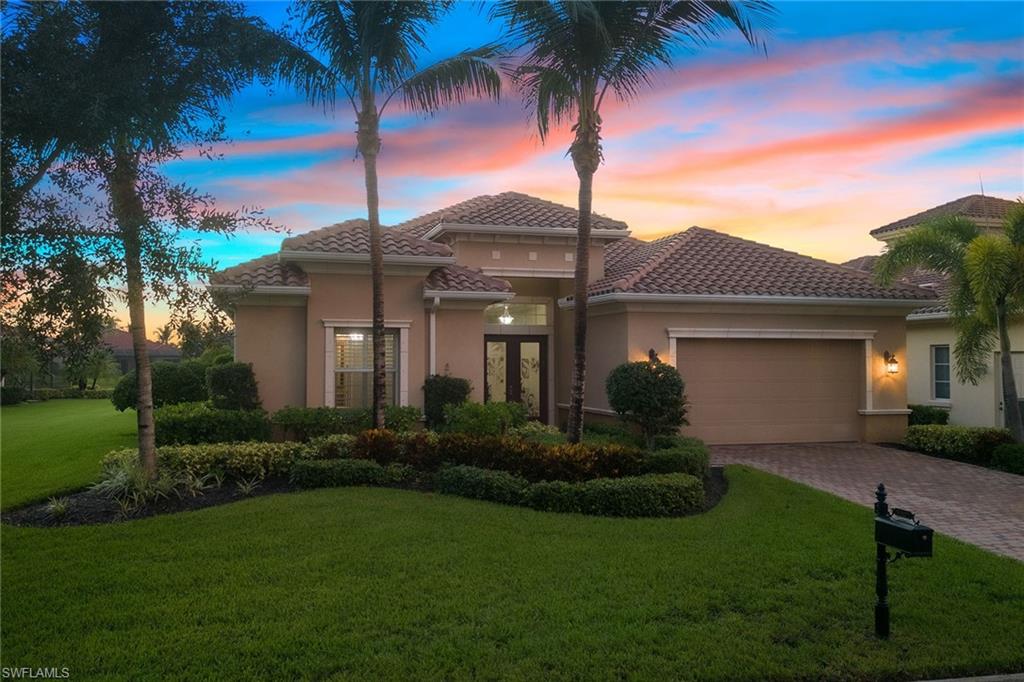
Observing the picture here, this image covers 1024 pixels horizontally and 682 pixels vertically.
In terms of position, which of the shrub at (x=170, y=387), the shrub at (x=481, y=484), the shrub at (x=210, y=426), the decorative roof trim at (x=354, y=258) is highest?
the decorative roof trim at (x=354, y=258)

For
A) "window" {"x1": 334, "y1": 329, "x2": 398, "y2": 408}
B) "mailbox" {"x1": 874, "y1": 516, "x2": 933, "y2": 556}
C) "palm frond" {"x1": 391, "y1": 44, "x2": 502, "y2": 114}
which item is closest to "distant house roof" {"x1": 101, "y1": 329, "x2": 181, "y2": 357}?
"window" {"x1": 334, "y1": 329, "x2": 398, "y2": 408}

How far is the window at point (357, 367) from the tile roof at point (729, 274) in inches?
189

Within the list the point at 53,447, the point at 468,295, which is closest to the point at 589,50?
the point at 468,295

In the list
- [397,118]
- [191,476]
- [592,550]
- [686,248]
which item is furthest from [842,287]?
[191,476]

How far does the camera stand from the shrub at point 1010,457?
41.9ft

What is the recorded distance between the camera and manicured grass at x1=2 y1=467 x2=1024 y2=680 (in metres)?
4.74

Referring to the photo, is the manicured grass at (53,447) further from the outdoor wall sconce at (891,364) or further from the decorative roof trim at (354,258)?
the outdoor wall sconce at (891,364)

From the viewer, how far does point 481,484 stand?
374 inches

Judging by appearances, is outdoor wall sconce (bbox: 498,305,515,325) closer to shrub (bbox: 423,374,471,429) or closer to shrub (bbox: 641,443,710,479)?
shrub (bbox: 423,374,471,429)

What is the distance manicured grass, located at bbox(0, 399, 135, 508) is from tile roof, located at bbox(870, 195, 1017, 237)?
856 inches

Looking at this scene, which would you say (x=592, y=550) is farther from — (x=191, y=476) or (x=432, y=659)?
(x=191, y=476)

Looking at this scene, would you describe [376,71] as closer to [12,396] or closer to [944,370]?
[944,370]

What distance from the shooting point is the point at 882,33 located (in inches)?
447

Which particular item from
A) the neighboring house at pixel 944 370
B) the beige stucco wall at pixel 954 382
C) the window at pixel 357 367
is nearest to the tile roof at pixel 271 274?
the window at pixel 357 367
